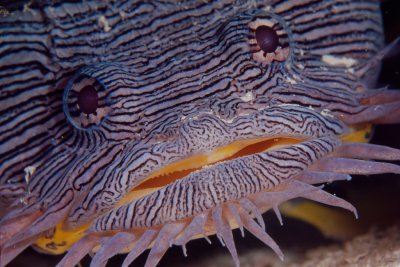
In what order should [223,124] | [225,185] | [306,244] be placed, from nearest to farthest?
[225,185] → [223,124] → [306,244]

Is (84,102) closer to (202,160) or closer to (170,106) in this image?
(170,106)

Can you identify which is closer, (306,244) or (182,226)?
(182,226)

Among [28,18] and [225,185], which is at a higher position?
[28,18]

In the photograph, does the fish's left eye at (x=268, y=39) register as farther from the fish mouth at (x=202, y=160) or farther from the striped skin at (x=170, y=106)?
the fish mouth at (x=202, y=160)

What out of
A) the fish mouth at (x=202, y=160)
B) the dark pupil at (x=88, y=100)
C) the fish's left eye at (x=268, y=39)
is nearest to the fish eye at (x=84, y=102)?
the dark pupil at (x=88, y=100)

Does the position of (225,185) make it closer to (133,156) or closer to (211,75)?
(133,156)

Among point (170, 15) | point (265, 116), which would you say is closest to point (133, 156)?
point (265, 116)

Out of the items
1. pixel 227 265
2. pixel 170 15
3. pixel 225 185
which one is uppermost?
pixel 170 15
